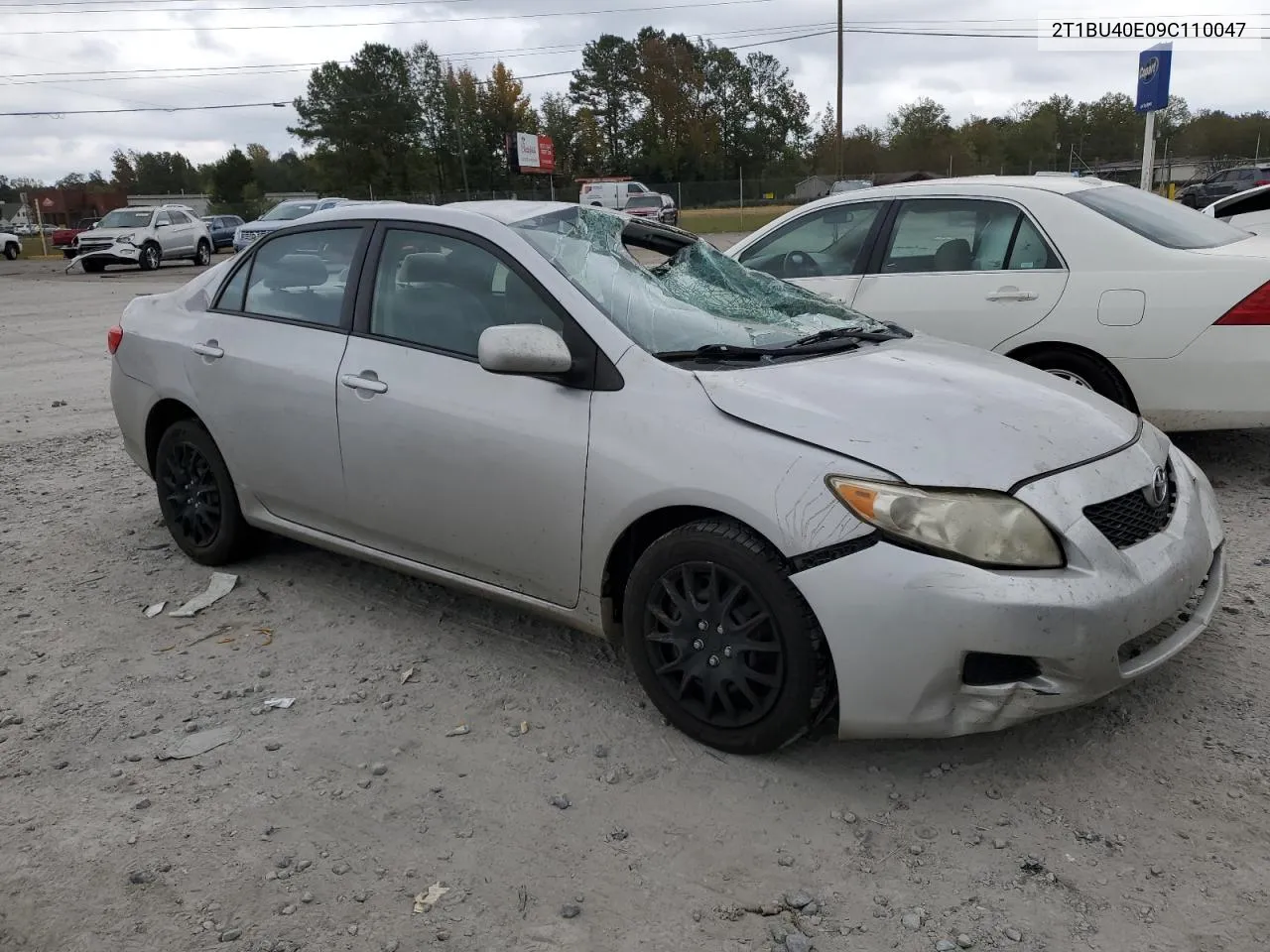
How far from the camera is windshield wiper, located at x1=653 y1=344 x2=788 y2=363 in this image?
3230mm

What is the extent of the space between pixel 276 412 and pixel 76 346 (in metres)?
10.0

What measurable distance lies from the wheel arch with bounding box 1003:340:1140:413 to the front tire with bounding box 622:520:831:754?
2.94m

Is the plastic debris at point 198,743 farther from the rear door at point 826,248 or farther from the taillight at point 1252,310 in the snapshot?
the taillight at point 1252,310

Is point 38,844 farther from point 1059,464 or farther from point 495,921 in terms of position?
point 1059,464

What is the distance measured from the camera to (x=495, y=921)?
7.91 feet

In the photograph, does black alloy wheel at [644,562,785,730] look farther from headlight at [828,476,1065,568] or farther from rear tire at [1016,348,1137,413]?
rear tire at [1016,348,1137,413]

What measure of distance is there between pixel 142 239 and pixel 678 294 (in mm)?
28070

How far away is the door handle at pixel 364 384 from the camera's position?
3.68 m

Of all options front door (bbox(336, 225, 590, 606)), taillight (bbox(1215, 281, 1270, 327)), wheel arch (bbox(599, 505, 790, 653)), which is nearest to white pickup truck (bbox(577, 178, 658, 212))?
taillight (bbox(1215, 281, 1270, 327))

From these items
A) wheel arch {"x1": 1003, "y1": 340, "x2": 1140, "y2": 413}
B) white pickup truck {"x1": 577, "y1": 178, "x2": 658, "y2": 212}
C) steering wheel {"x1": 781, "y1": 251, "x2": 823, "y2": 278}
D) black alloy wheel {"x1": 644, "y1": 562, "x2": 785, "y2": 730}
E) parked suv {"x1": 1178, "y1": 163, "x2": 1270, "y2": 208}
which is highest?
white pickup truck {"x1": 577, "y1": 178, "x2": 658, "y2": 212}

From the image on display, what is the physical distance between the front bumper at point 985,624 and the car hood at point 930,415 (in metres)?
0.14

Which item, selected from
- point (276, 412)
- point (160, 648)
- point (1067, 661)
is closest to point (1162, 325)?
point (1067, 661)

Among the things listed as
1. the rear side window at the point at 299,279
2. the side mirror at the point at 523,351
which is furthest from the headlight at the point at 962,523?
the rear side window at the point at 299,279

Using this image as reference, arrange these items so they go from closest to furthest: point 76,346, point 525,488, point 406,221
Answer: point 525,488, point 406,221, point 76,346
